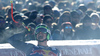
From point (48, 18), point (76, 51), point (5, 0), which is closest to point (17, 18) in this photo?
point (48, 18)

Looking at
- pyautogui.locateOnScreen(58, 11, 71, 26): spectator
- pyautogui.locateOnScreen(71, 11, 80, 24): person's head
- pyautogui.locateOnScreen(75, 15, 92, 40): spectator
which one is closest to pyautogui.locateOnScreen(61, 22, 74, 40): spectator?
pyautogui.locateOnScreen(75, 15, 92, 40): spectator

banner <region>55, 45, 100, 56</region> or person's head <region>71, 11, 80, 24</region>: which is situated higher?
person's head <region>71, 11, 80, 24</region>

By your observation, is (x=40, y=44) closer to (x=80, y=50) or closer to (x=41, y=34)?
(x=41, y=34)

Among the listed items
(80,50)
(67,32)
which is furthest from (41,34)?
(67,32)

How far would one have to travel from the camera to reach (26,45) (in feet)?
13.7

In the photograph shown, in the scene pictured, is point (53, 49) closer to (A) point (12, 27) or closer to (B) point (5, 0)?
(A) point (12, 27)

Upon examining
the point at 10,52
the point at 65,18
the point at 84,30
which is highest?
the point at 65,18

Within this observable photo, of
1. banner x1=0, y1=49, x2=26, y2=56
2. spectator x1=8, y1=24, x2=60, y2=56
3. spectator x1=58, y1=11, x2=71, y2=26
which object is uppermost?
spectator x1=58, y1=11, x2=71, y2=26

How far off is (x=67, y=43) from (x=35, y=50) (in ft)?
3.12

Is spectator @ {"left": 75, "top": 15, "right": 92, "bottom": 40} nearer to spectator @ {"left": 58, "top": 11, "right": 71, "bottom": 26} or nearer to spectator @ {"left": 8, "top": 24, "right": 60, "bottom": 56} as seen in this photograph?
spectator @ {"left": 58, "top": 11, "right": 71, "bottom": 26}

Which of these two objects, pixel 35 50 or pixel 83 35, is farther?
pixel 83 35

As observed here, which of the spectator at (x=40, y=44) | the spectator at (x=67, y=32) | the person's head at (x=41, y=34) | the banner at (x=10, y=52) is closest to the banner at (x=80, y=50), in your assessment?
the spectator at (x=40, y=44)

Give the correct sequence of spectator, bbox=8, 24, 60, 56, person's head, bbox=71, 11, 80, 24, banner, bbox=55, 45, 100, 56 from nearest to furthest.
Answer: spectator, bbox=8, 24, 60, 56
banner, bbox=55, 45, 100, 56
person's head, bbox=71, 11, 80, 24

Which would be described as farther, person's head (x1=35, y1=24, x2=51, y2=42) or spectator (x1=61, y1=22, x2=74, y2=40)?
spectator (x1=61, y1=22, x2=74, y2=40)
